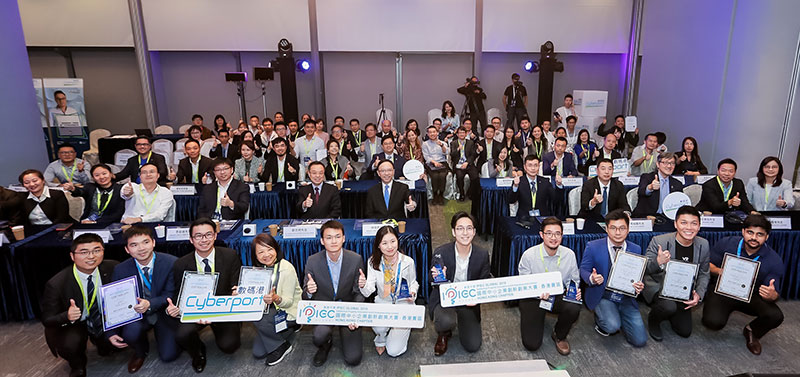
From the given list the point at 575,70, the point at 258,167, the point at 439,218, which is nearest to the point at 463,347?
the point at 439,218

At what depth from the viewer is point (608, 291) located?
3512 millimetres

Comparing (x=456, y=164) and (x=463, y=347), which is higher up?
(x=456, y=164)

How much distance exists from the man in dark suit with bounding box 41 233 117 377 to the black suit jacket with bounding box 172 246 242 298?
1.52ft

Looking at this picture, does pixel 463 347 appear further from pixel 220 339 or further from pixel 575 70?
pixel 575 70

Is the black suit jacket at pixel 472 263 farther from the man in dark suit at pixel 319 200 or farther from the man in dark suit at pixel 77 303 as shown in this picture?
the man in dark suit at pixel 77 303

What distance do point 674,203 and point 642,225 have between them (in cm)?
48

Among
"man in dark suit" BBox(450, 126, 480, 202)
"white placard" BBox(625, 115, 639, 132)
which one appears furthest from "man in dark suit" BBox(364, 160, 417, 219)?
"white placard" BBox(625, 115, 639, 132)

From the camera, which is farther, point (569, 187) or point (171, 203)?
point (569, 187)

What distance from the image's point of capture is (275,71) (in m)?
10.5

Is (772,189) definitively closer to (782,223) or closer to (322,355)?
(782,223)

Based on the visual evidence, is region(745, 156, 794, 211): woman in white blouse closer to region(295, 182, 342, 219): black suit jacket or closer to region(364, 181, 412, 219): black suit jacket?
region(364, 181, 412, 219): black suit jacket

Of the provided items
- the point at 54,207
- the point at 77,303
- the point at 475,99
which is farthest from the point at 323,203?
the point at 475,99

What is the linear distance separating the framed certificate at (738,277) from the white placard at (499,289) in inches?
52.3

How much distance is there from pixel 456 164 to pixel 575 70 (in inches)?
234
